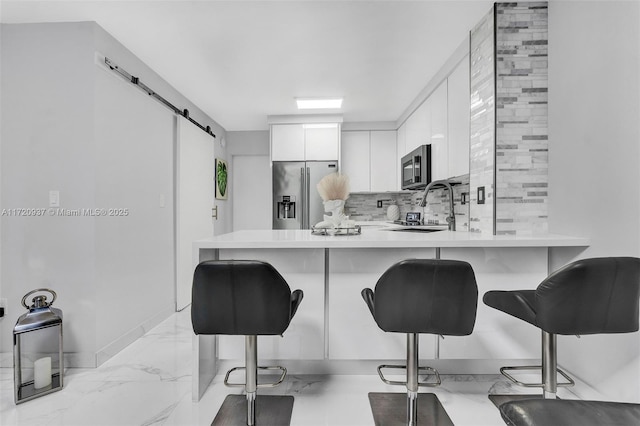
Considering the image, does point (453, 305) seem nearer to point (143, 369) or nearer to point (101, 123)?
point (143, 369)

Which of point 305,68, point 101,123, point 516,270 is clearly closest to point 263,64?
point 305,68

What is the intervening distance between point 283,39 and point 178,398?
2522 mm

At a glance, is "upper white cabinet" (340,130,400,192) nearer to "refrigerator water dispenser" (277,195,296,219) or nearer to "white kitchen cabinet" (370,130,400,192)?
"white kitchen cabinet" (370,130,400,192)

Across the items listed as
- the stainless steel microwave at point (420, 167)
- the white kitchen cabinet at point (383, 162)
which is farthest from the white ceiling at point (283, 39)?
the white kitchen cabinet at point (383, 162)

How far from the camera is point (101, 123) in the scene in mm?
2338

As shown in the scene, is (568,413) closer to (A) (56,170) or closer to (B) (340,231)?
(B) (340,231)

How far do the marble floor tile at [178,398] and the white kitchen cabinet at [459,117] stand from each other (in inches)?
62.4

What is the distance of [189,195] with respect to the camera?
3836 mm

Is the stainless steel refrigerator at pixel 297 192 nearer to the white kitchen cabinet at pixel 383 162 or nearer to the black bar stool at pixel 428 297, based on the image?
the white kitchen cabinet at pixel 383 162

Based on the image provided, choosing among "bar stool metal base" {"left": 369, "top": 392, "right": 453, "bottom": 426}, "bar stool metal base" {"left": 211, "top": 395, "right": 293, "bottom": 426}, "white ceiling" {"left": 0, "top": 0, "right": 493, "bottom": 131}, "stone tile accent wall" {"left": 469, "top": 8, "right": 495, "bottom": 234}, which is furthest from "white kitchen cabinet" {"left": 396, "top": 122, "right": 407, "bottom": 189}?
"bar stool metal base" {"left": 211, "top": 395, "right": 293, "bottom": 426}

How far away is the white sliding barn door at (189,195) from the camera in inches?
140

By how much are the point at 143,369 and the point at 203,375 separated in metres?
0.62

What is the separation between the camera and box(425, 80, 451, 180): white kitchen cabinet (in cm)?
299

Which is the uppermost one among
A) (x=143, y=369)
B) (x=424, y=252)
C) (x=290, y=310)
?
(x=424, y=252)
